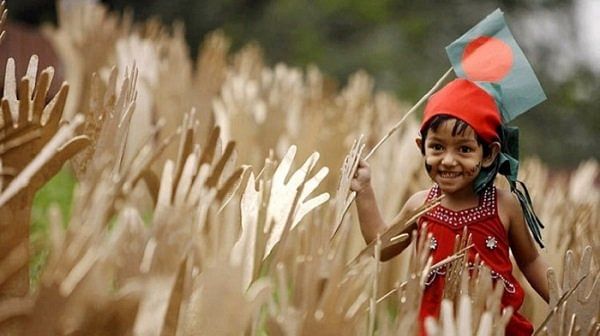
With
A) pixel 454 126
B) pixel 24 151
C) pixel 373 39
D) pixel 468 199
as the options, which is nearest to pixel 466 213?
pixel 468 199

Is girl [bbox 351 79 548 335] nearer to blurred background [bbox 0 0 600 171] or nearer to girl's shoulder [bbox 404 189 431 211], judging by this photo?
girl's shoulder [bbox 404 189 431 211]

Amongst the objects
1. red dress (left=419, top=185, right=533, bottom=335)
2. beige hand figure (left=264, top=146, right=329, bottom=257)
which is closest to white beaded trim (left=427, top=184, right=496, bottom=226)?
red dress (left=419, top=185, right=533, bottom=335)

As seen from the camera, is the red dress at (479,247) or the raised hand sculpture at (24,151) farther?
the red dress at (479,247)

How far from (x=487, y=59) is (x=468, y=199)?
0.23 meters

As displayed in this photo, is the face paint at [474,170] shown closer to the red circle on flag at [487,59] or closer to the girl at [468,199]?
the girl at [468,199]

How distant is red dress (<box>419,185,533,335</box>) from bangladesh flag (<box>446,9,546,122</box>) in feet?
0.54

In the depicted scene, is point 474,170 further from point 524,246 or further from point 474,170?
point 524,246

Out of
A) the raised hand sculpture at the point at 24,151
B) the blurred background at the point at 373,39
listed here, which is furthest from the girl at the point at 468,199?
the blurred background at the point at 373,39

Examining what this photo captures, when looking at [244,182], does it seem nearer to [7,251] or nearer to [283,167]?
[283,167]

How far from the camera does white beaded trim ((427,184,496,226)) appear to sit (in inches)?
69.2

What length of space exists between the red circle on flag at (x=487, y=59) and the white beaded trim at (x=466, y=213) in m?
0.19

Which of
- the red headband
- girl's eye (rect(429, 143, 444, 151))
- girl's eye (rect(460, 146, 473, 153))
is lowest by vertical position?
girl's eye (rect(460, 146, 473, 153))

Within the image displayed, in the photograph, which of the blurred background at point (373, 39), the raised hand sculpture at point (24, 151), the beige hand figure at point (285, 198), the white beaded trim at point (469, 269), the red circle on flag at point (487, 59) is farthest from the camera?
the blurred background at point (373, 39)

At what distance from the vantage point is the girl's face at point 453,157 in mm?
1720
